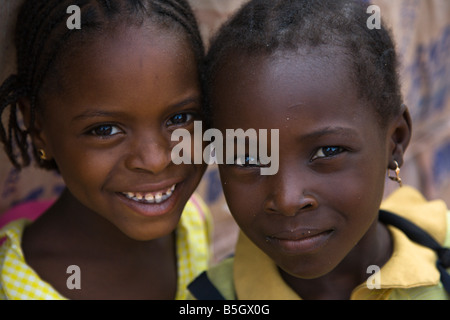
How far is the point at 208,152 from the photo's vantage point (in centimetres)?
146

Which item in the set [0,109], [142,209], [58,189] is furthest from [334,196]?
[58,189]

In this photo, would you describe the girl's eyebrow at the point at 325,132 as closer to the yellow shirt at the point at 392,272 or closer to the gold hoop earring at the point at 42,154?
the yellow shirt at the point at 392,272

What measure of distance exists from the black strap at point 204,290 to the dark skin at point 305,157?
0.21 metres

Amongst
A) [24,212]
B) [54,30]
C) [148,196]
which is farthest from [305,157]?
[24,212]

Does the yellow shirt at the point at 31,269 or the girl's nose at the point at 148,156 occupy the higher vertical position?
the girl's nose at the point at 148,156

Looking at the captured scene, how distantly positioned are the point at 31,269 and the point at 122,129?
0.46m

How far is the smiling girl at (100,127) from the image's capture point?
1.27 metres

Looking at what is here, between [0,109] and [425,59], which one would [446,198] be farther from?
[0,109]

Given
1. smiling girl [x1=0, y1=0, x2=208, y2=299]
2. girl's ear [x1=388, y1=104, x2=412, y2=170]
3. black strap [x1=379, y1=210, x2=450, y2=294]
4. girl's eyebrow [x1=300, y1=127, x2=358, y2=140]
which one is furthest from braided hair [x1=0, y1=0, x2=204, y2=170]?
black strap [x1=379, y1=210, x2=450, y2=294]

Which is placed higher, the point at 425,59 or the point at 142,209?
the point at 425,59

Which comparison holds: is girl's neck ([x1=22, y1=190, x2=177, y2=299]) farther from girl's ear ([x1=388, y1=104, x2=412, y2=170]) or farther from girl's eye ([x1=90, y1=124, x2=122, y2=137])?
girl's ear ([x1=388, y1=104, x2=412, y2=170])

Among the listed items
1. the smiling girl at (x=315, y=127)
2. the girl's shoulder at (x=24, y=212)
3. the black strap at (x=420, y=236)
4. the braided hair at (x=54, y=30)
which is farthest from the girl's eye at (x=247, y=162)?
the girl's shoulder at (x=24, y=212)

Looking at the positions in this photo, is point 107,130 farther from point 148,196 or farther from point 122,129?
point 148,196

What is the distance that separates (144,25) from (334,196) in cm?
54
